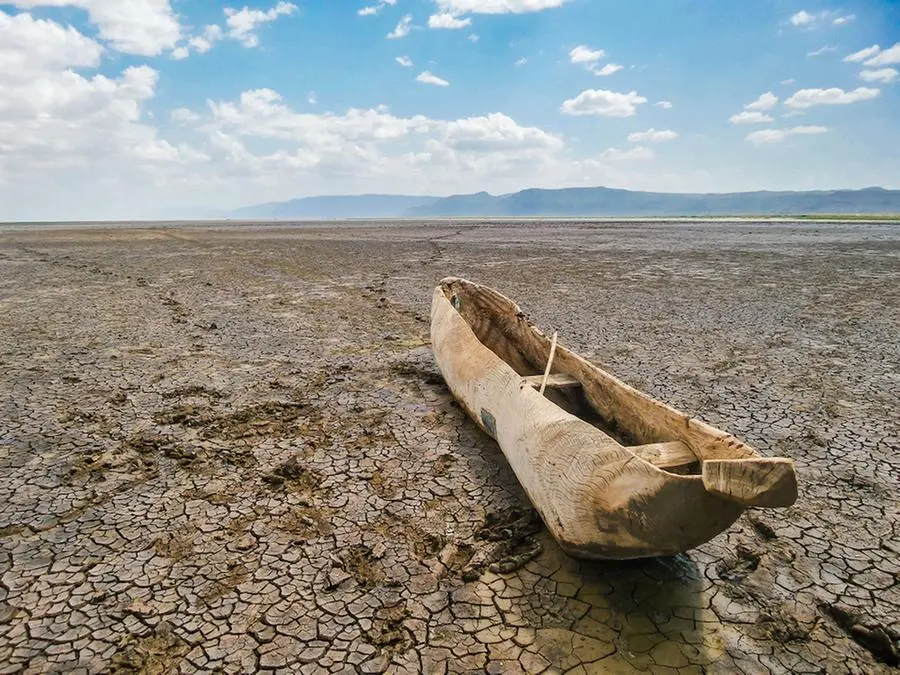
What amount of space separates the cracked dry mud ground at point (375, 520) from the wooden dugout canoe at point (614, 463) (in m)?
0.37

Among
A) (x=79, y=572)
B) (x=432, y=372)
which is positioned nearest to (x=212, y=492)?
(x=79, y=572)

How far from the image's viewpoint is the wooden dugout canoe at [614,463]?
1.95m

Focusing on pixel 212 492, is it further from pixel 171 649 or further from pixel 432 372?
pixel 432 372

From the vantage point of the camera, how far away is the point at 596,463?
7.63 feet

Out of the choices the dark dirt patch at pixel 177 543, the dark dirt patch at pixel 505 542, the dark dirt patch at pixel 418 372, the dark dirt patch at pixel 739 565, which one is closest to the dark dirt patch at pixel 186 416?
the dark dirt patch at pixel 177 543

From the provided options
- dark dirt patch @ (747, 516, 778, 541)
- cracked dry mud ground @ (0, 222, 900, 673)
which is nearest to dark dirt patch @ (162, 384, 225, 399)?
cracked dry mud ground @ (0, 222, 900, 673)

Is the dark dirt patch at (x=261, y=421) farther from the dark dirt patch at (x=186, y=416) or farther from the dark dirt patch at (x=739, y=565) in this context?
the dark dirt patch at (x=739, y=565)

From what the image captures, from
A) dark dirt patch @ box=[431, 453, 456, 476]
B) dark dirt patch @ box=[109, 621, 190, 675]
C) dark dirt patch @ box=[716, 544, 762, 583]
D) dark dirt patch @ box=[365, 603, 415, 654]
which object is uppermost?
dark dirt patch @ box=[431, 453, 456, 476]

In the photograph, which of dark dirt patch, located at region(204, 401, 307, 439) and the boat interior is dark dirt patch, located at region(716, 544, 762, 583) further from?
dark dirt patch, located at region(204, 401, 307, 439)

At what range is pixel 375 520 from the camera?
3104 mm

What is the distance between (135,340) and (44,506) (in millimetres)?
4343

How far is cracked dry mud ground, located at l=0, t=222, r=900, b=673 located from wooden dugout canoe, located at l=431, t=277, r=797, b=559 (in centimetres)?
37

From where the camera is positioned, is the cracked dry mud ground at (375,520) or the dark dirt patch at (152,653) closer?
the dark dirt patch at (152,653)

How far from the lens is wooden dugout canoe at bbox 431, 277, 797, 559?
6.41 feet
